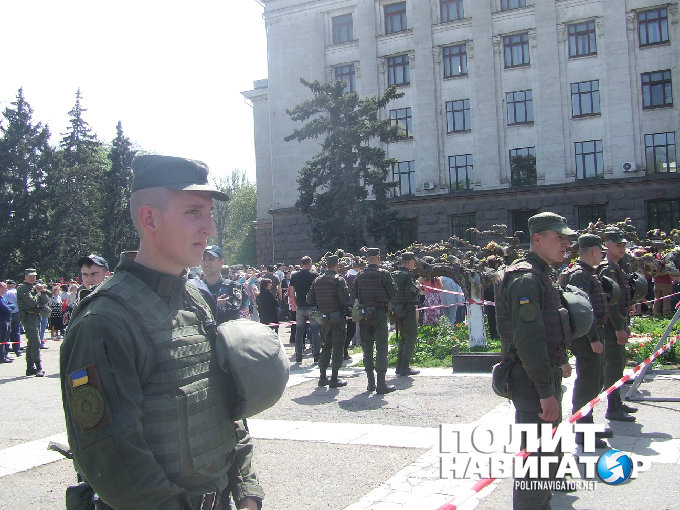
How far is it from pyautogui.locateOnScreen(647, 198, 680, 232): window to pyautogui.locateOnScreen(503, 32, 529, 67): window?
10381 mm

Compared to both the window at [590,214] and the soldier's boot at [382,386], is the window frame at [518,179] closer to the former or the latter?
the window at [590,214]

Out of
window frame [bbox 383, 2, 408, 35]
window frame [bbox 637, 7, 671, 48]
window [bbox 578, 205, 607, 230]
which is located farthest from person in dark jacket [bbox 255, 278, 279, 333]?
window frame [bbox 637, 7, 671, 48]

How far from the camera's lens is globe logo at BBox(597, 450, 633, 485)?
5.52 metres

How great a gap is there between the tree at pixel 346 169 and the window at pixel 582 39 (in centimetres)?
984

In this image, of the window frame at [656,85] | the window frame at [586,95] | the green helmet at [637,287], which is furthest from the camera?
the window frame at [586,95]

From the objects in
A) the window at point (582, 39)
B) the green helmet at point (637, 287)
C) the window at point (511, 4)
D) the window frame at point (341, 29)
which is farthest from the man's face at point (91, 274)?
the window frame at point (341, 29)

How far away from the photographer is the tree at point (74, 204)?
4844cm

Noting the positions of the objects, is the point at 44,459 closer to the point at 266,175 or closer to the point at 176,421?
the point at 176,421

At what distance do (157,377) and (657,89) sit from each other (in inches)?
1455

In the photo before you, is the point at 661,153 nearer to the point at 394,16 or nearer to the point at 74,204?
the point at 394,16

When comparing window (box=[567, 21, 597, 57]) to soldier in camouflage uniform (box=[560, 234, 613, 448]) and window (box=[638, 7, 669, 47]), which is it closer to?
window (box=[638, 7, 669, 47])

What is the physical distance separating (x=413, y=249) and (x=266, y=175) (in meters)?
27.8

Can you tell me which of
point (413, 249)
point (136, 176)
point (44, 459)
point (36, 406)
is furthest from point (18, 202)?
point (136, 176)

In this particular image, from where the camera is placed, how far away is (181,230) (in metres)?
2.39
